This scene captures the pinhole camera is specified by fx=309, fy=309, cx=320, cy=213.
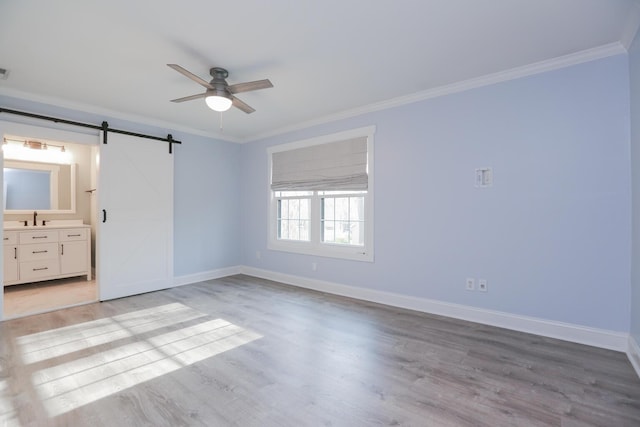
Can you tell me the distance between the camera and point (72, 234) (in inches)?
206

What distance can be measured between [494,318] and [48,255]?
6.45 meters

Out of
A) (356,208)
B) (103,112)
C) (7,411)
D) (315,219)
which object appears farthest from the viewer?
(315,219)

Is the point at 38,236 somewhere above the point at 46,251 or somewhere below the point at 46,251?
above

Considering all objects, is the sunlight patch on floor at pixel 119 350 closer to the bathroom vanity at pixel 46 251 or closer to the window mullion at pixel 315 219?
the window mullion at pixel 315 219

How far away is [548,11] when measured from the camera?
7.20 feet

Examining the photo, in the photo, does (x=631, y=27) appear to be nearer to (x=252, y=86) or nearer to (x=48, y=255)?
(x=252, y=86)

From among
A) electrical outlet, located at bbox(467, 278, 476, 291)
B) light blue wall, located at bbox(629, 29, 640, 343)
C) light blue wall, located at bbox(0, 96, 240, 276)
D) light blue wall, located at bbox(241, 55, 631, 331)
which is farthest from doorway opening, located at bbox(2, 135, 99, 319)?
light blue wall, located at bbox(629, 29, 640, 343)

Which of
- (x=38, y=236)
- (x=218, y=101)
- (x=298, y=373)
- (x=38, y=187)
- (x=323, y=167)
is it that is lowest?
(x=298, y=373)

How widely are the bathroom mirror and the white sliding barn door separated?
83.2 inches

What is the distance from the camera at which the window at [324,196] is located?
13.9 feet

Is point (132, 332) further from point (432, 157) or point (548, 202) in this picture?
point (548, 202)

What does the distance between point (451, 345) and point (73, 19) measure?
4.00 metres

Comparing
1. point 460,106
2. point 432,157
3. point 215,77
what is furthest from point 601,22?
point 215,77

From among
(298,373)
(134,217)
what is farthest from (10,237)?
(298,373)
